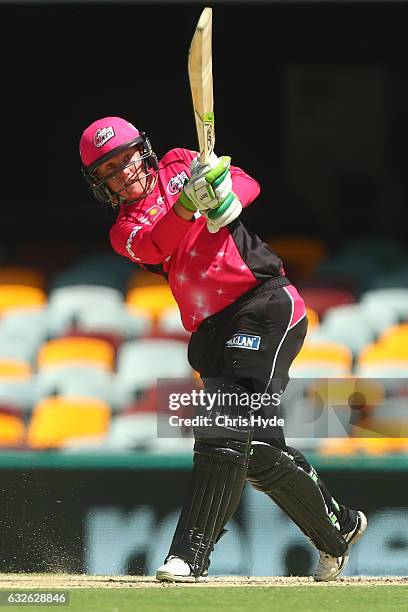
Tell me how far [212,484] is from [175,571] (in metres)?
0.33

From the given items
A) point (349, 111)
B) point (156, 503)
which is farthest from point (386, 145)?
point (156, 503)

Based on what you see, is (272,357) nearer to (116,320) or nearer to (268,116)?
(116,320)

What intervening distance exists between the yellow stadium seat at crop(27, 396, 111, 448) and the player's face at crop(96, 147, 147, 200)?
2518 millimetres

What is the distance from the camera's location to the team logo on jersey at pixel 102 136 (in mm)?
4516

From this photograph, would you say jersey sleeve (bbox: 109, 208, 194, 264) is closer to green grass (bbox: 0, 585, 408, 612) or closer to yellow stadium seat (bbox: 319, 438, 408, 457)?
green grass (bbox: 0, 585, 408, 612)

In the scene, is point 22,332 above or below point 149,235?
below

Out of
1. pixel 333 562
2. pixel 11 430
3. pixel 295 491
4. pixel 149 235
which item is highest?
pixel 149 235

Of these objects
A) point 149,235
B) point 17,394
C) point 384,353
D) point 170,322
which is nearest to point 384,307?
point 384,353

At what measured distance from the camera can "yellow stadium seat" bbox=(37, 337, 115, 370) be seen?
7.71m

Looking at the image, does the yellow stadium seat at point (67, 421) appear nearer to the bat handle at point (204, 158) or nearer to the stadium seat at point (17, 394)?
the stadium seat at point (17, 394)

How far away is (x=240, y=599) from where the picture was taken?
413 centimetres

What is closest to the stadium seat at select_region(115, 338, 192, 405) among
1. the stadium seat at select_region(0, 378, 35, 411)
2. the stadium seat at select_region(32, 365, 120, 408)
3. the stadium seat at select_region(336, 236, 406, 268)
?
the stadium seat at select_region(32, 365, 120, 408)

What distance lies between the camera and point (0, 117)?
1047 centimetres

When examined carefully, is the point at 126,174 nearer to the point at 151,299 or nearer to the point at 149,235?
the point at 149,235
